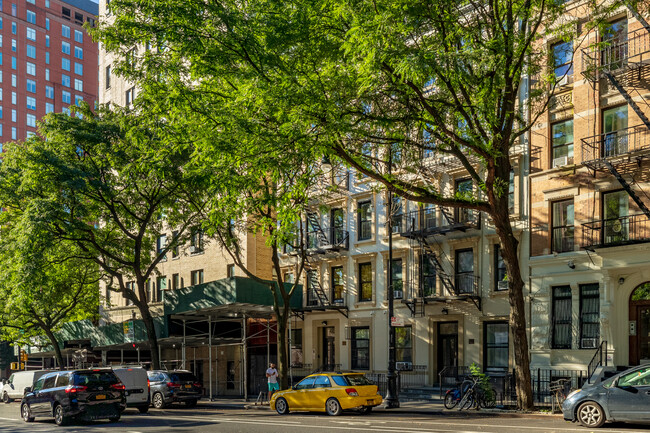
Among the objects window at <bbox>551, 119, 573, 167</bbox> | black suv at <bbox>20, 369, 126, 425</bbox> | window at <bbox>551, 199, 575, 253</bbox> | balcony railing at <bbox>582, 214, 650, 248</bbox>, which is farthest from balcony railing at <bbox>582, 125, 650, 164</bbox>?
black suv at <bbox>20, 369, 126, 425</bbox>

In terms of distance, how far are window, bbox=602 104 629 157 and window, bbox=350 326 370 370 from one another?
48.4 feet

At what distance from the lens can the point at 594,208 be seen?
88.0ft

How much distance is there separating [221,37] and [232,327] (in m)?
24.4

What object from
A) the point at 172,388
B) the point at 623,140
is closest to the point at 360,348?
the point at 172,388

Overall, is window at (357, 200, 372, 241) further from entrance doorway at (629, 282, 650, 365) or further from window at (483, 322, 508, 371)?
entrance doorway at (629, 282, 650, 365)

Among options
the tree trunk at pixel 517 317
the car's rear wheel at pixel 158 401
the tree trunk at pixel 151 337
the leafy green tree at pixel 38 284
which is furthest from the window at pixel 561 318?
the leafy green tree at pixel 38 284

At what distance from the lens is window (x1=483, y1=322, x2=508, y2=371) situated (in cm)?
3009

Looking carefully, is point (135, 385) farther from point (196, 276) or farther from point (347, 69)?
point (196, 276)

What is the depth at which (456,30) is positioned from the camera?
21.2 meters

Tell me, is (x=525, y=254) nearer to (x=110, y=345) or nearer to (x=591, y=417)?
(x=591, y=417)

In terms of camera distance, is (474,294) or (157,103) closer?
(157,103)

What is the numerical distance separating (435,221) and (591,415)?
1601 cm

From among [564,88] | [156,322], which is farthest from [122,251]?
[564,88]

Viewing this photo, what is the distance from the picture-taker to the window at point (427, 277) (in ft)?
108
